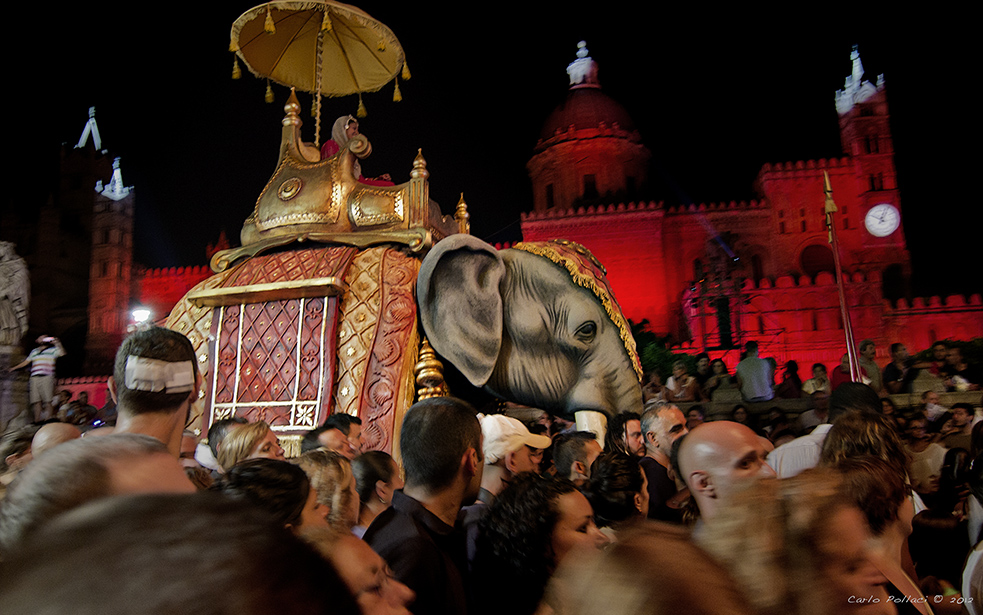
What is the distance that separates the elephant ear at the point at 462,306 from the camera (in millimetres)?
5133

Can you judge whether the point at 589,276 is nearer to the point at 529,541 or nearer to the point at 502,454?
the point at 502,454

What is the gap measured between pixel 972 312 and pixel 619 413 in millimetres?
33965

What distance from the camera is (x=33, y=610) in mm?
556

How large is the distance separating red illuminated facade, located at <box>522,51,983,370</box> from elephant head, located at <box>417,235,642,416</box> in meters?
26.3

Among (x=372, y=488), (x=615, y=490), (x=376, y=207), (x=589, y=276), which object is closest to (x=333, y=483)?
(x=372, y=488)

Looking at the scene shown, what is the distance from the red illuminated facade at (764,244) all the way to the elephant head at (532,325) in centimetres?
2627

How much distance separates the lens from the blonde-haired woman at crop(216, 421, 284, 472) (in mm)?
3279

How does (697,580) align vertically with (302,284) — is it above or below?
below

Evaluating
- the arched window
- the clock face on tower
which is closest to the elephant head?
the arched window

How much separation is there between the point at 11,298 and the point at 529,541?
19171 mm

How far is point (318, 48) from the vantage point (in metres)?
6.89

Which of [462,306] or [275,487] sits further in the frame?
[462,306]

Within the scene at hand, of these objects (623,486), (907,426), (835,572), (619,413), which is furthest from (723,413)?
(835,572)

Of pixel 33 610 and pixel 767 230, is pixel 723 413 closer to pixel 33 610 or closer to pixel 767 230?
pixel 33 610
